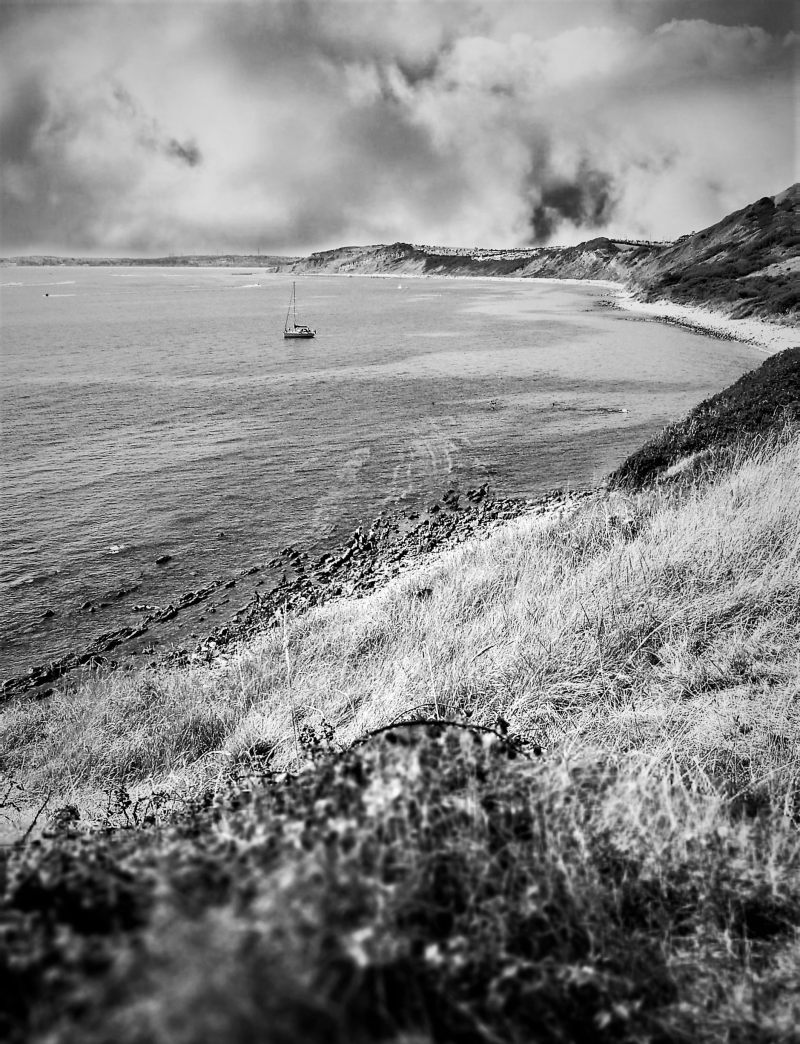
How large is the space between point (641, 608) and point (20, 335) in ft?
209

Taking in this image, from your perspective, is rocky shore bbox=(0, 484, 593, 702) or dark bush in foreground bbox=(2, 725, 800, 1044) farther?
rocky shore bbox=(0, 484, 593, 702)

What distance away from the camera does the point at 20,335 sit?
54.8m

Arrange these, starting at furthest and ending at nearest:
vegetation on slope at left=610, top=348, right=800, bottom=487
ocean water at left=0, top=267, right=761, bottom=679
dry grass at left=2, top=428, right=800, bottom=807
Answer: ocean water at left=0, top=267, right=761, bottom=679, vegetation on slope at left=610, top=348, right=800, bottom=487, dry grass at left=2, top=428, right=800, bottom=807

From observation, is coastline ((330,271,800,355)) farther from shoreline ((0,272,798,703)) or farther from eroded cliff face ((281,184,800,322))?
shoreline ((0,272,798,703))

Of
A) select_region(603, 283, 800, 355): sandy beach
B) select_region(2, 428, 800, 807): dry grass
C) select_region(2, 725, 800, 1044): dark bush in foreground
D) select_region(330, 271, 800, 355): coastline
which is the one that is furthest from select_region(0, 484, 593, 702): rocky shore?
select_region(330, 271, 800, 355): coastline

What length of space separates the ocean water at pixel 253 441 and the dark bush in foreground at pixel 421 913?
10.9 metres

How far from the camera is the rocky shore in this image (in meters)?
11.3

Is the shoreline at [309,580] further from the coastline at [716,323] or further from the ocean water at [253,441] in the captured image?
the coastline at [716,323]

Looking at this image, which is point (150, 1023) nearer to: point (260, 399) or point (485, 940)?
point (485, 940)

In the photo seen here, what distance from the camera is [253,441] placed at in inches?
925

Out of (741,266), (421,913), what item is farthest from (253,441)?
(741,266)

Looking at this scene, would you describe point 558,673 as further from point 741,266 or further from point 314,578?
point 741,266

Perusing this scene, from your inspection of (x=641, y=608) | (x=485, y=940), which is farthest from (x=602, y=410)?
(x=485, y=940)

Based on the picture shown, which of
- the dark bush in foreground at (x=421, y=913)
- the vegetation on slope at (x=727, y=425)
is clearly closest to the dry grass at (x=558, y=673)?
the dark bush in foreground at (x=421, y=913)
